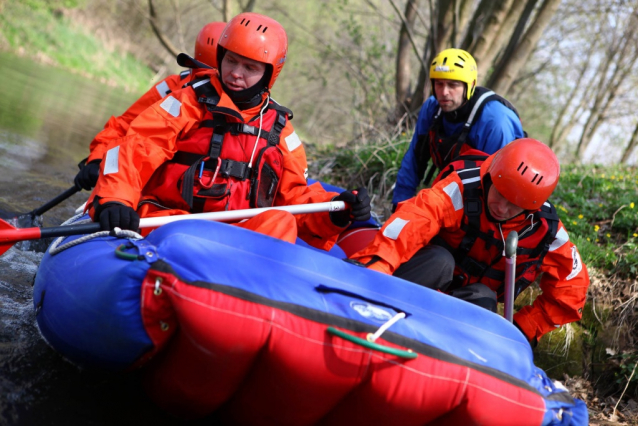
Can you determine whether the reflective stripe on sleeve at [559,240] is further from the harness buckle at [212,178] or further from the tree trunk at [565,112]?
the tree trunk at [565,112]

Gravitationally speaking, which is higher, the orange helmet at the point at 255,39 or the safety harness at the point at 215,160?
the orange helmet at the point at 255,39

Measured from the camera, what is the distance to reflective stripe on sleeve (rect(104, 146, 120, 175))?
112 inches

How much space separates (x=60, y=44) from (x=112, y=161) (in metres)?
16.0

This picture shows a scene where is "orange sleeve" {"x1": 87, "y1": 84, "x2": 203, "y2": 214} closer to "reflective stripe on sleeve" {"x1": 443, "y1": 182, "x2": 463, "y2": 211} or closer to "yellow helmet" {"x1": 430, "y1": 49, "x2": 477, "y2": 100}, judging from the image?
"reflective stripe on sleeve" {"x1": 443, "y1": 182, "x2": 463, "y2": 211}

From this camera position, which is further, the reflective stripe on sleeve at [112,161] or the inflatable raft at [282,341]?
the reflective stripe on sleeve at [112,161]

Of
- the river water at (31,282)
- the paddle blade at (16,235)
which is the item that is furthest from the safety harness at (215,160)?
the river water at (31,282)

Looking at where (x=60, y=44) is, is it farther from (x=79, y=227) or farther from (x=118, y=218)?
(x=118, y=218)

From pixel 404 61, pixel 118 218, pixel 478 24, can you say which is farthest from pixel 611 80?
pixel 118 218

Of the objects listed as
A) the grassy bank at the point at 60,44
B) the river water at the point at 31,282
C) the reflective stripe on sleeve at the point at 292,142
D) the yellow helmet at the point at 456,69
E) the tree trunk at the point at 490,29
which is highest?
the tree trunk at the point at 490,29

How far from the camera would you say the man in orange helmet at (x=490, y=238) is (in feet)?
9.93


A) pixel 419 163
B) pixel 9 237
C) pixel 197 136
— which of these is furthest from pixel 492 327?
pixel 419 163

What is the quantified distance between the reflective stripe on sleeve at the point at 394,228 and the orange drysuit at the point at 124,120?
180cm

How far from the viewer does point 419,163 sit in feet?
16.3

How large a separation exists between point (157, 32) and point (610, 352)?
26.6 ft
